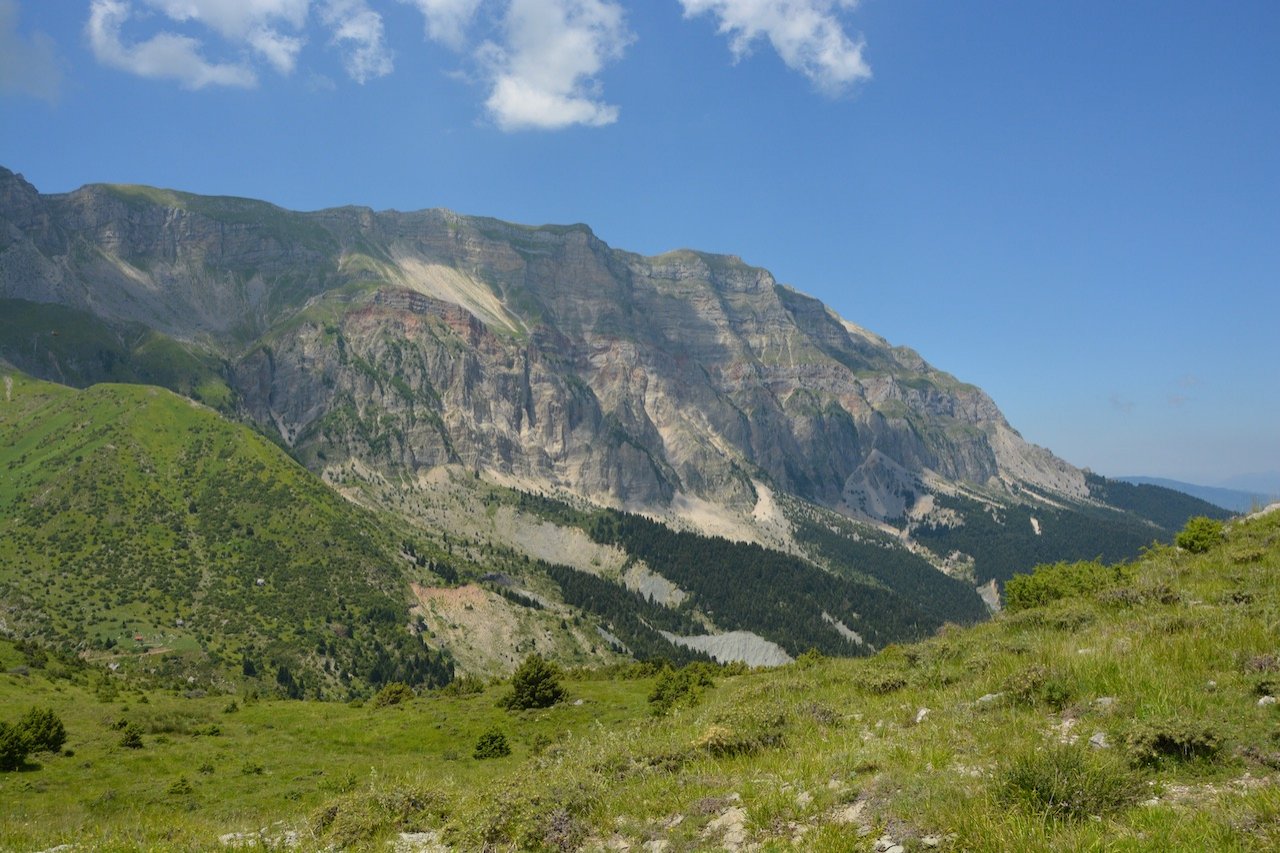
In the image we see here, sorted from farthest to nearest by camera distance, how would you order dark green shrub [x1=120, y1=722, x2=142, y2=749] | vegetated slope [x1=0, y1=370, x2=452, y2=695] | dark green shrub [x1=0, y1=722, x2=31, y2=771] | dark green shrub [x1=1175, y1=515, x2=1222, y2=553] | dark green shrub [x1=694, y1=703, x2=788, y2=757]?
vegetated slope [x1=0, y1=370, x2=452, y2=695] → dark green shrub [x1=120, y1=722, x2=142, y2=749] → dark green shrub [x1=0, y1=722, x2=31, y2=771] → dark green shrub [x1=1175, y1=515, x2=1222, y2=553] → dark green shrub [x1=694, y1=703, x2=788, y2=757]

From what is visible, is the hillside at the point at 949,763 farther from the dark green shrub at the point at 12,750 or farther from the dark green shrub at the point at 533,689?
the dark green shrub at the point at 533,689

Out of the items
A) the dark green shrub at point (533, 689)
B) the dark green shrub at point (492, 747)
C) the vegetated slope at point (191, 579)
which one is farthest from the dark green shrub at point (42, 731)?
the vegetated slope at point (191, 579)

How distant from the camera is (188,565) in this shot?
161000 millimetres

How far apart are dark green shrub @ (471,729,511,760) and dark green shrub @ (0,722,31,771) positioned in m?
20.2

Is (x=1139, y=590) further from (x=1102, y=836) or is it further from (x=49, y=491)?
(x=49, y=491)

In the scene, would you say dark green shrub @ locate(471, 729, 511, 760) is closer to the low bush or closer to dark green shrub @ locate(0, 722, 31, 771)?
dark green shrub @ locate(0, 722, 31, 771)

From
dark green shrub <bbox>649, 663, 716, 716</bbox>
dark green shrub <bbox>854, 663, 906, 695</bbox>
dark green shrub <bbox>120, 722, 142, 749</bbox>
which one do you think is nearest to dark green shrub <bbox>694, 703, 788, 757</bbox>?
dark green shrub <bbox>854, 663, 906, 695</bbox>

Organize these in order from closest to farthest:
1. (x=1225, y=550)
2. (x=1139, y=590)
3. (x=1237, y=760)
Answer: (x=1237, y=760)
(x=1139, y=590)
(x=1225, y=550)

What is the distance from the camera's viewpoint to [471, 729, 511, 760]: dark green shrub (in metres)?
36.5

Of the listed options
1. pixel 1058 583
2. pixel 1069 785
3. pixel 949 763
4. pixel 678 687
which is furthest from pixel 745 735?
pixel 1058 583

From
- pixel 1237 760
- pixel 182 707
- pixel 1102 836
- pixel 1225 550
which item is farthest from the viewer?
pixel 182 707

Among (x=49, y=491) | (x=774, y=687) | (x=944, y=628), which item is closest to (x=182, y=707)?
(x=774, y=687)

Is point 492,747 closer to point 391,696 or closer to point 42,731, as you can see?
point 391,696

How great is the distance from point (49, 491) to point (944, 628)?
8249 inches
